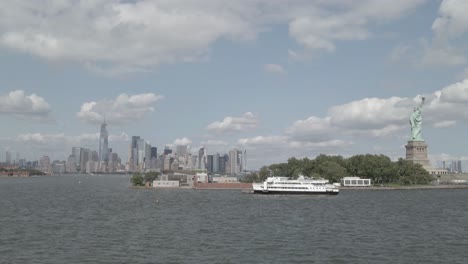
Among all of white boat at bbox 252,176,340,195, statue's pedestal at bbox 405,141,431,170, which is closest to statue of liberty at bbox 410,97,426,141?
statue's pedestal at bbox 405,141,431,170

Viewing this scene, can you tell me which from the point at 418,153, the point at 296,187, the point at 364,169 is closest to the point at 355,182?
the point at 364,169

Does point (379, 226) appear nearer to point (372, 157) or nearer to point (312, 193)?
point (312, 193)

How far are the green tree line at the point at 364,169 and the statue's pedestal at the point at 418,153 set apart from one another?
11.8m

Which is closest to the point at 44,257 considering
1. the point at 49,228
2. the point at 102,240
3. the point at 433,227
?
the point at 102,240

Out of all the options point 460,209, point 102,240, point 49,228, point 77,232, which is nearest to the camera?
point 102,240

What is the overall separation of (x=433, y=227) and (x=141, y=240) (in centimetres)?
3186

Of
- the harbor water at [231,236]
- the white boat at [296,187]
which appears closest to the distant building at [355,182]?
the white boat at [296,187]

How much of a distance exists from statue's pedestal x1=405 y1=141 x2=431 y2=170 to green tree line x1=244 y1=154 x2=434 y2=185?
38.8 feet

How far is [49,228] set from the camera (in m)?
53.6

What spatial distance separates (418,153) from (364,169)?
100ft

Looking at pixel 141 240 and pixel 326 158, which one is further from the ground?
pixel 326 158

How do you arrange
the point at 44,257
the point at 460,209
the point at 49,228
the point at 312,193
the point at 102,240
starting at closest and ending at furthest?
1. the point at 44,257
2. the point at 102,240
3. the point at 49,228
4. the point at 460,209
5. the point at 312,193

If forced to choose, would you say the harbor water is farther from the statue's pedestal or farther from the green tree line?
the statue's pedestal

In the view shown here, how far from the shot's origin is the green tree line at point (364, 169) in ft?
519
